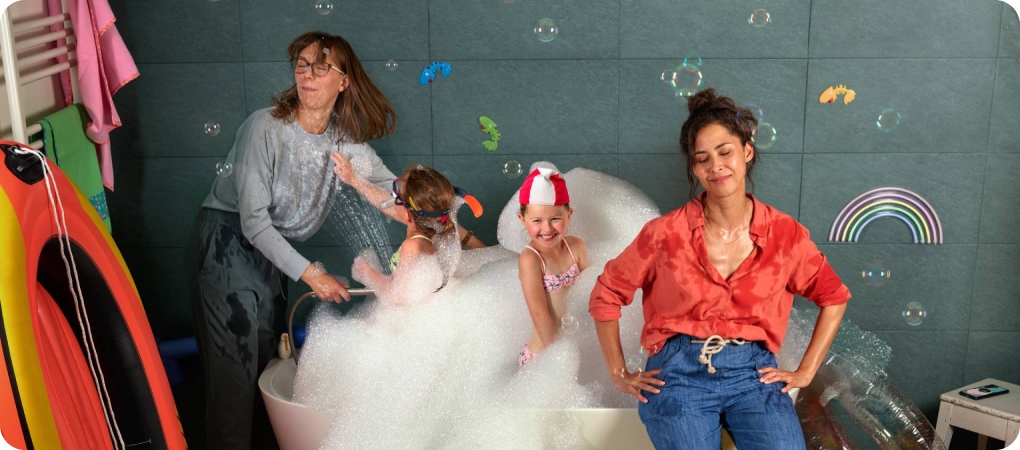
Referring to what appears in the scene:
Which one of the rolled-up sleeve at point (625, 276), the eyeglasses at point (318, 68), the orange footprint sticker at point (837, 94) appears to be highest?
the eyeglasses at point (318, 68)

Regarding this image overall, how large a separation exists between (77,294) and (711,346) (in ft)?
5.01

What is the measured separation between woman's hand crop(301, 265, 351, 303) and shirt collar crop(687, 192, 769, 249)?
3.67 ft

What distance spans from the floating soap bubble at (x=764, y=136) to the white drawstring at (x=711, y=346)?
983 mm

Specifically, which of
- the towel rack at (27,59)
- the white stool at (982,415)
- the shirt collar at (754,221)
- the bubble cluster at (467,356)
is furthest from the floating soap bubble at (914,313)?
the towel rack at (27,59)

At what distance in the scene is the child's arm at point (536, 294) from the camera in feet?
7.57

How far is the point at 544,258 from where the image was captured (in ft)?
7.70

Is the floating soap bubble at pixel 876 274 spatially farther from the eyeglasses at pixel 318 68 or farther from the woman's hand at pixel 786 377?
the eyeglasses at pixel 318 68

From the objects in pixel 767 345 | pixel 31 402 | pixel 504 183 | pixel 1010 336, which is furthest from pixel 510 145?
pixel 1010 336

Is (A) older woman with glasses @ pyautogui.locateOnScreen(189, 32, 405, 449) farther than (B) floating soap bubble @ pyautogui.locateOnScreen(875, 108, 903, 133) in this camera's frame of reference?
No

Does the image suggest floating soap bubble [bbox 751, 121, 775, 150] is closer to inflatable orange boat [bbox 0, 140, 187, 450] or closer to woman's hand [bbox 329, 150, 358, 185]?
woman's hand [bbox 329, 150, 358, 185]

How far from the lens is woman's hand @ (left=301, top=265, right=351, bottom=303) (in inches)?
99.7

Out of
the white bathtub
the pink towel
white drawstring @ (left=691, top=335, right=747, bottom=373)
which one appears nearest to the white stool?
the white bathtub

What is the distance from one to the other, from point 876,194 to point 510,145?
4.21 ft

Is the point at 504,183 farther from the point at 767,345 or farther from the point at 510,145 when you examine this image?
the point at 767,345
